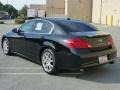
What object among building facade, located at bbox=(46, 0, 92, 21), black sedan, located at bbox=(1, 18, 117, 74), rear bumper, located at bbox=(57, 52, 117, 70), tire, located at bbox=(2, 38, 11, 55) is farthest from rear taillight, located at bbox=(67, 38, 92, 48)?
building facade, located at bbox=(46, 0, 92, 21)

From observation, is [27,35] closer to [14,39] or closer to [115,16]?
[14,39]

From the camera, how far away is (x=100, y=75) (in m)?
6.89

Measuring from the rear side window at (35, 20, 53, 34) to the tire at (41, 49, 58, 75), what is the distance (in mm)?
591

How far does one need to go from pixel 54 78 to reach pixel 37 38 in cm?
144

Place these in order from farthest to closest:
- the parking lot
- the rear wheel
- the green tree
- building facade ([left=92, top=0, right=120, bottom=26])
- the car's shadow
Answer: the green tree
building facade ([left=92, top=0, right=120, bottom=26])
the rear wheel
the car's shadow
the parking lot

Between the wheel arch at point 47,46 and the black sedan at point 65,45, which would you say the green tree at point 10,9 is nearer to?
the black sedan at point 65,45

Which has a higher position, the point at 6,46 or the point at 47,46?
the point at 47,46

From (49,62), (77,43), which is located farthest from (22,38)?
(77,43)

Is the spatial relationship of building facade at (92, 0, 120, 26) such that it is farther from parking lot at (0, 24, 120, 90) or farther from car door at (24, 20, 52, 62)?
parking lot at (0, 24, 120, 90)

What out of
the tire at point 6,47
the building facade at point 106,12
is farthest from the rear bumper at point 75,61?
the building facade at point 106,12

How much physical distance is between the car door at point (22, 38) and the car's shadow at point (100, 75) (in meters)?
1.84

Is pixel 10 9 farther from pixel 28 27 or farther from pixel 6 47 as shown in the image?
pixel 28 27

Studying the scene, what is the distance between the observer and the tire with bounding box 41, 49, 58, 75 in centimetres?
678

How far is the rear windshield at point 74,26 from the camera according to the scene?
23.1ft
